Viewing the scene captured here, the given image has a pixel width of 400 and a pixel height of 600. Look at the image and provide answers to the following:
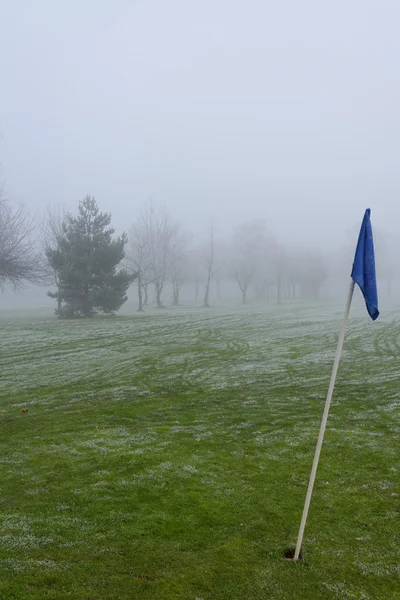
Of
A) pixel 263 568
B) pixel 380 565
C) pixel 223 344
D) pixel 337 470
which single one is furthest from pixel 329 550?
pixel 223 344

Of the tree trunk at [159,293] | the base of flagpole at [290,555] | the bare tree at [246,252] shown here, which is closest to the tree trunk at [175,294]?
the tree trunk at [159,293]

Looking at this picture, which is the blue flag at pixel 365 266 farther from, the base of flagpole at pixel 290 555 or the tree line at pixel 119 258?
the tree line at pixel 119 258

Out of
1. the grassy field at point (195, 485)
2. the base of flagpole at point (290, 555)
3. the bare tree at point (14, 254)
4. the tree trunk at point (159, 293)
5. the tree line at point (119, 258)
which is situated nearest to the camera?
the grassy field at point (195, 485)

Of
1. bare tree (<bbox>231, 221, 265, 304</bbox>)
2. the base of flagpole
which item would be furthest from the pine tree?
the base of flagpole

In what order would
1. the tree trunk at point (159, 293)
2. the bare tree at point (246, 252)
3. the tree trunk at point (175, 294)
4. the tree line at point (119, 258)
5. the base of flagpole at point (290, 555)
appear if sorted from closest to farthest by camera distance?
1. the base of flagpole at point (290, 555)
2. the tree line at point (119, 258)
3. the tree trunk at point (159, 293)
4. the tree trunk at point (175, 294)
5. the bare tree at point (246, 252)

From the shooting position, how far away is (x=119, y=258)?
45.0 meters

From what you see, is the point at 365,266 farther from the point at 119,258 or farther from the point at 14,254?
the point at 119,258

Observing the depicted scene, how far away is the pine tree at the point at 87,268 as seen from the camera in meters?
43.6

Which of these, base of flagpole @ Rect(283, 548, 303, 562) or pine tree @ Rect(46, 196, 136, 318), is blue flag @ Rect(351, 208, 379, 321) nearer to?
base of flagpole @ Rect(283, 548, 303, 562)

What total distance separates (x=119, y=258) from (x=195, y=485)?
1532 inches

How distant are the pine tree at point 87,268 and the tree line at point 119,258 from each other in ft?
0.31

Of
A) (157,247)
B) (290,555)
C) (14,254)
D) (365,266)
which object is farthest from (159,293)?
(290,555)

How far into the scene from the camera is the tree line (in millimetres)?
34125

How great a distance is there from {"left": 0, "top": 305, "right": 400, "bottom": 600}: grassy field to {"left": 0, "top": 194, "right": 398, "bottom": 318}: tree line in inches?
720
